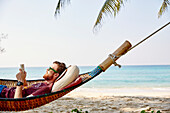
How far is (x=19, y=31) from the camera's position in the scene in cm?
2578

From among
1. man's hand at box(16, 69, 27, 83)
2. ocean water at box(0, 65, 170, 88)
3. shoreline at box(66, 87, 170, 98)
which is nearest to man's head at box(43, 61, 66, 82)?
man's hand at box(16, 69, 27, 83)

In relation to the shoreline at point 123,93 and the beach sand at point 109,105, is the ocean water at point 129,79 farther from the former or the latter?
the beach sand at point 109,105

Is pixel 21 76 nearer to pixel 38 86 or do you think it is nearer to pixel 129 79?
pixel 38 86

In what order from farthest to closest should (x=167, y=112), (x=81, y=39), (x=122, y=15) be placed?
(x=81, y=39) → (x=122, y=15) → (x=167, y=112)

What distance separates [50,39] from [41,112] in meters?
25.0

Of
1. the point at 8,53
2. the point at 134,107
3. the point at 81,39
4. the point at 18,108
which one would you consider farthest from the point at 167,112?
the point at 8,53

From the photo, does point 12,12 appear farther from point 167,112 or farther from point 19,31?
point 167,112

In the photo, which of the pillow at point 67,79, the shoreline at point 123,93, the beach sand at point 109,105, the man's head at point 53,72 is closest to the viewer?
the pillow at point 67,79

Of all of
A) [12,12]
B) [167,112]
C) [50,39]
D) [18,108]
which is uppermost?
[12,12]

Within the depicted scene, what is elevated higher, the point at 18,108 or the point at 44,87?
the point at 44,87

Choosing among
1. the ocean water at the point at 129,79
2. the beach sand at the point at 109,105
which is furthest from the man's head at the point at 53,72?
the ocean water at the point at 129,79

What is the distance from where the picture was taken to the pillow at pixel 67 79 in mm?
2078

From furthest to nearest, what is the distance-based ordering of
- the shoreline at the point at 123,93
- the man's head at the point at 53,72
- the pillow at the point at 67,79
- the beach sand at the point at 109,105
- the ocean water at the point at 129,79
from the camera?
the ocean water at the point at 129,79 < the shoreline at the point at 123,93 < the beach sand at the point at 109,105 < the man's head at the point at 53,72 < the pillow at the point at 67,79

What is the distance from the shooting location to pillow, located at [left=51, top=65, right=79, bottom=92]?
208 centimetres
